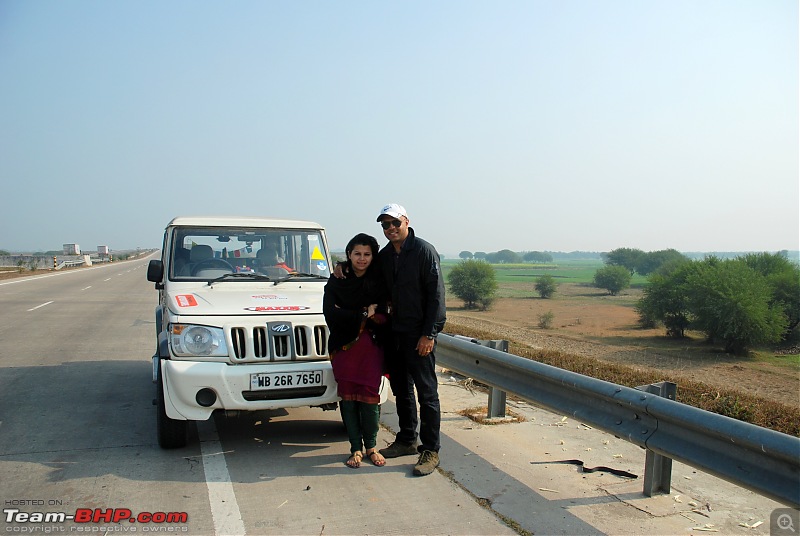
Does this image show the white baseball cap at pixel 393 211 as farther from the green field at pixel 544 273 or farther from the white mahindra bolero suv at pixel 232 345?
the green field at pixel 544 273

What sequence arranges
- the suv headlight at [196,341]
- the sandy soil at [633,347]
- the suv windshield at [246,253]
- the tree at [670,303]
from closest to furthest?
the suv headlight at [196,341]
the suv windshield at [246,253]
the sandy soil at [633,347]
the tree at [670,303]

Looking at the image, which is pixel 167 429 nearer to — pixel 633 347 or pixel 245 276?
pixel 245 276

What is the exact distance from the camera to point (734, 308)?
69.9 feet

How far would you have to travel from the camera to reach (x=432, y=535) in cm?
359

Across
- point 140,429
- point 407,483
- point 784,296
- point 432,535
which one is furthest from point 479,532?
point 784,296

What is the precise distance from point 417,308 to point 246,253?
2557 mm

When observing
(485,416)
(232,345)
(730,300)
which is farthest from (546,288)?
(232,345)

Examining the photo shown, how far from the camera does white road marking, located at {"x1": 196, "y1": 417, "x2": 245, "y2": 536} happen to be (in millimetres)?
3676

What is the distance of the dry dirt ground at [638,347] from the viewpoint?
50.9ft

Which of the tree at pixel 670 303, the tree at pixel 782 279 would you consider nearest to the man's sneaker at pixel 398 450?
the tree at pixel 782 279

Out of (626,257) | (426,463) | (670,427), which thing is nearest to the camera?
(670,427)

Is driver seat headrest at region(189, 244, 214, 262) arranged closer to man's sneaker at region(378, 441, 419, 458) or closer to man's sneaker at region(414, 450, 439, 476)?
man's sneaker at region(378, 441, 419, 458)

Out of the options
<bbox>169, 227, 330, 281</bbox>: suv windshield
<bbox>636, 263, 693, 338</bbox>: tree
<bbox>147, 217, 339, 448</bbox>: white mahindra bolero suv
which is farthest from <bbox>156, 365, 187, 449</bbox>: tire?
<bbox>636, 263, 693, 338</bbox>: tree

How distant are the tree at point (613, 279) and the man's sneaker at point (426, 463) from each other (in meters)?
55.1
